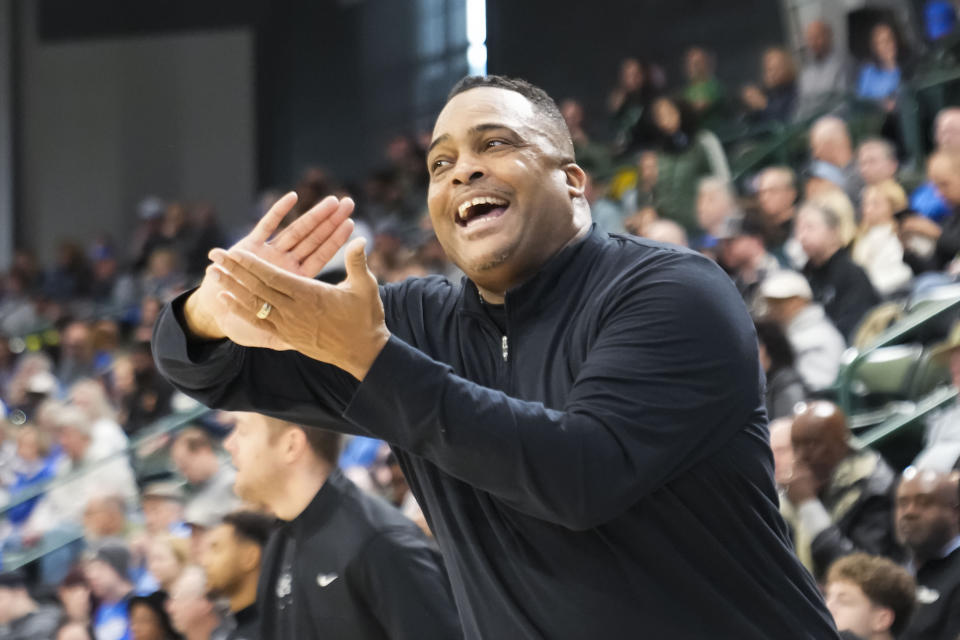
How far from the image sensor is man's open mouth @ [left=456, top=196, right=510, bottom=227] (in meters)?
2.09

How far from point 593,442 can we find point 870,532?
3202 millimetres

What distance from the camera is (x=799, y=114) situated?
1022cm

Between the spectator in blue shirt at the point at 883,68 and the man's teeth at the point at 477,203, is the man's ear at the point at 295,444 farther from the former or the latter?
the spectator in blue shirt at the point at 883,68

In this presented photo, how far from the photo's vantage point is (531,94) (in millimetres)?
2217

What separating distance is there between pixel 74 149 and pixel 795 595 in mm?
15848

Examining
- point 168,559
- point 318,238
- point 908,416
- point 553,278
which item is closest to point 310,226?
point 318,238

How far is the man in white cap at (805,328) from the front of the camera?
6047 mm

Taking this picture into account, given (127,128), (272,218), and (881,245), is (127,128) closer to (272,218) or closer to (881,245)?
(881,245)

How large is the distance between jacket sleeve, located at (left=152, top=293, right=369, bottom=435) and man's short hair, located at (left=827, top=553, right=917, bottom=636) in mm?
2176

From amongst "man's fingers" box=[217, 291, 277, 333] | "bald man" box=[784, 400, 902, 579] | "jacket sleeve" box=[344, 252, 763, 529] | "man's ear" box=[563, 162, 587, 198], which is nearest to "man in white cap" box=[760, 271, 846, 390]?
"bald man" box=[784, 400, 902, 579]

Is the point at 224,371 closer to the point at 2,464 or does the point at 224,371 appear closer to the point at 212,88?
the point at 2,464

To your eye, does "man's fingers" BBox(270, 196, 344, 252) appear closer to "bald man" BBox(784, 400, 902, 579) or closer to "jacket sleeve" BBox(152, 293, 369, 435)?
"jacket sleeve" BBox(152, 293, 369, 435)

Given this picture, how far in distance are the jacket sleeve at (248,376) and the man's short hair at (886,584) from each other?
2.18m

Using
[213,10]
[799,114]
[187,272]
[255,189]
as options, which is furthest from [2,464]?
[255,189]
